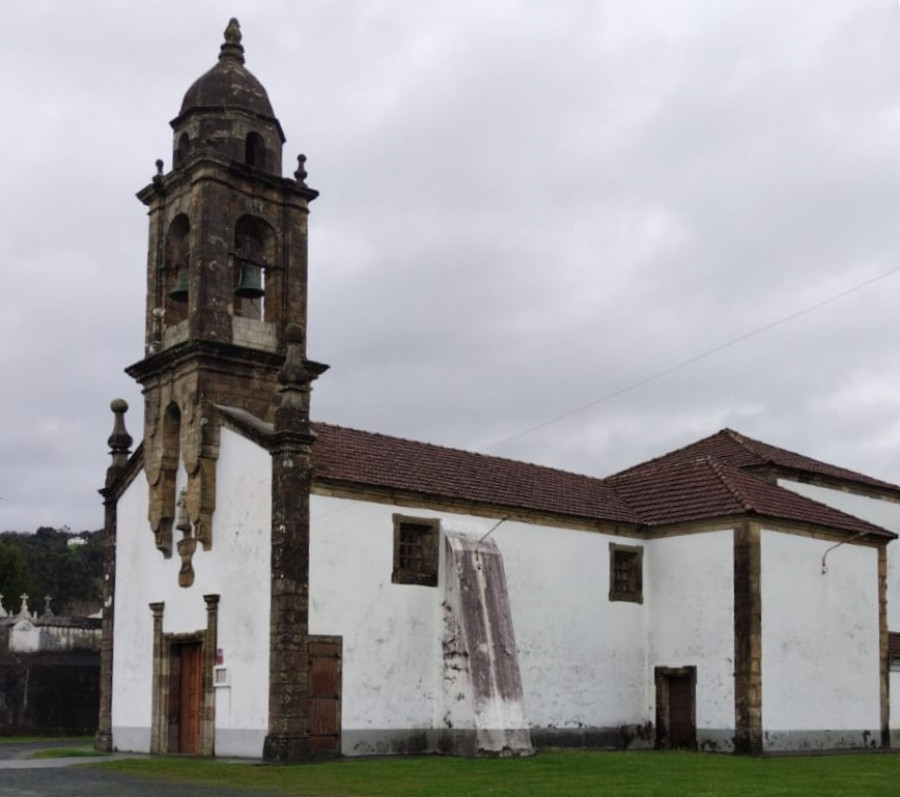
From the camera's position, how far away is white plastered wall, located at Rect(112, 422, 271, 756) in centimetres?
2330

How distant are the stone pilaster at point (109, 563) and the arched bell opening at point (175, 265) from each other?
3.19 metres

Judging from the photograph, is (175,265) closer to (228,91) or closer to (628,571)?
(228,91)

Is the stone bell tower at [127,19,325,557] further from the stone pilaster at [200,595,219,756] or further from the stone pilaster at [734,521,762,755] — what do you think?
the stone pilaster at [734,521,762,755]

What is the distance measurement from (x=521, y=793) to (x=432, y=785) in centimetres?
186

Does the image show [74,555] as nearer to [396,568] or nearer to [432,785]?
[396,568]

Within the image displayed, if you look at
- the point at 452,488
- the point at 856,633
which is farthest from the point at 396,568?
the point at 856,633

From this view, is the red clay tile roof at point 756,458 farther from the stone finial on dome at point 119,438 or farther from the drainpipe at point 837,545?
the stone finial on dome at point 119,438

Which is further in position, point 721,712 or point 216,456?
point 721,712

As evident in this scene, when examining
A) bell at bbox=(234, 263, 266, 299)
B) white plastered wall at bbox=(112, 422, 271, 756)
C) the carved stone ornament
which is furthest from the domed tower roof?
the carved stone ornament

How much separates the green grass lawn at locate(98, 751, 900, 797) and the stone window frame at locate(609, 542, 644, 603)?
466 centimetres

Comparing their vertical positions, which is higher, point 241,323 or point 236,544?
point 241,323

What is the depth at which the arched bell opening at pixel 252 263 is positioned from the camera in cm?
2641

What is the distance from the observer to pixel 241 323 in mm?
26078

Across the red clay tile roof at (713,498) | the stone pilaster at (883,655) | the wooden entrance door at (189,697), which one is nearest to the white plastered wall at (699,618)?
the red clay tile roof at (713,498)
